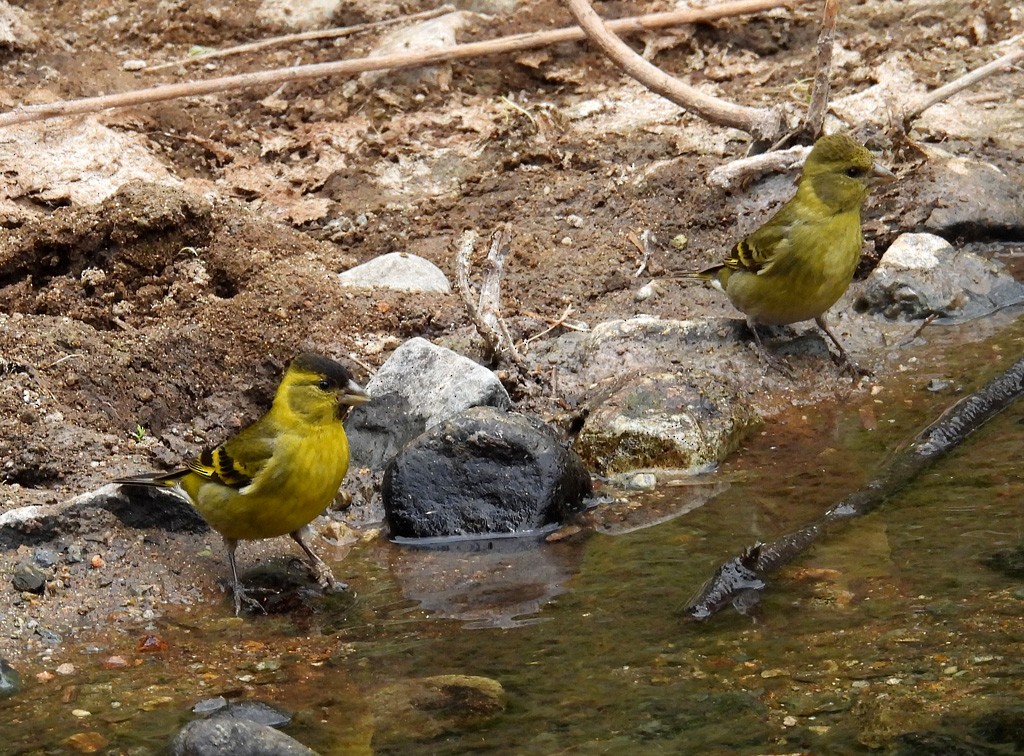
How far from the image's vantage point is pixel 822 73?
8.59m

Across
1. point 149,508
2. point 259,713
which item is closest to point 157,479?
point 149,508

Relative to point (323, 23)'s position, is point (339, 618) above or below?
below

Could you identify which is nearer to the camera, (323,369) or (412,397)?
(323,369)

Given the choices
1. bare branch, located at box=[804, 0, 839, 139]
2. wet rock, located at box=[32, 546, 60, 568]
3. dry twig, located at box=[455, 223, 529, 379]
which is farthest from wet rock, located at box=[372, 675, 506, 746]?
bare branch, located at box=[804, 0, 839, 139]

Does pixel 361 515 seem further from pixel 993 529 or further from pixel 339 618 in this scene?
pixel 993 529

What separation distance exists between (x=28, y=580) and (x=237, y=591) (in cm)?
80

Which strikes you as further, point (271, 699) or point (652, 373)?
point (652, 373)

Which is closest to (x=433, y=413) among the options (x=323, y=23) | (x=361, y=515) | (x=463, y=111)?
(x=361, y=515)

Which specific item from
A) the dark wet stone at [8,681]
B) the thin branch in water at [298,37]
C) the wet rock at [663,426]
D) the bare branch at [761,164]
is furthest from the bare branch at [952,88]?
the dark wet stone at [8,681]

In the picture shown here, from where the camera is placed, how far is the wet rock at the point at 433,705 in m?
4.38

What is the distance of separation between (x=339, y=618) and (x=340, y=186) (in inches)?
182

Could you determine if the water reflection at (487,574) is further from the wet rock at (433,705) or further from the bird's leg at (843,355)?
the bird's leg at (843,355)

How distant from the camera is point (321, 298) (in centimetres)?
787

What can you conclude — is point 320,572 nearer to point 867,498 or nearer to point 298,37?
point 867,498
